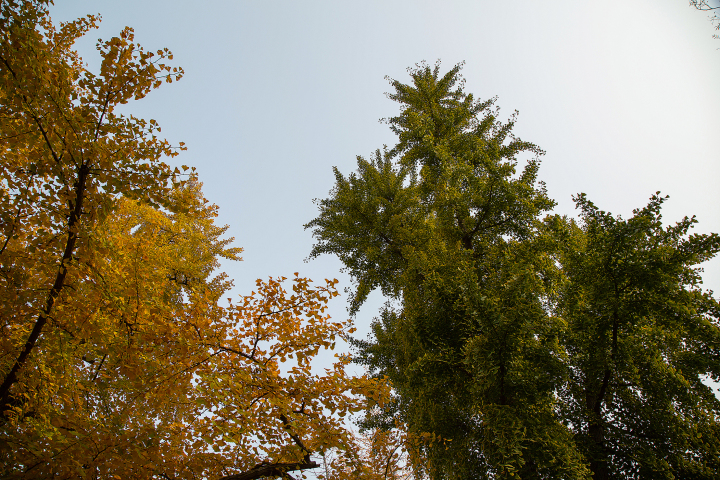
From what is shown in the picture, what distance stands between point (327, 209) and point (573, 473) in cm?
634

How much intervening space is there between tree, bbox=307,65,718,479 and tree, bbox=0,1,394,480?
2085 mm

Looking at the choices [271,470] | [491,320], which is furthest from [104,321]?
[491,320]

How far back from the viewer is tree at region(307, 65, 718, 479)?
4188 mm

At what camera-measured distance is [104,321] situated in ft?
10.2

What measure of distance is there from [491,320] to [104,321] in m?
3.83

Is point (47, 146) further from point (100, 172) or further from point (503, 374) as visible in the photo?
point (503, 374)

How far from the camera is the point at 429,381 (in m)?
5.01

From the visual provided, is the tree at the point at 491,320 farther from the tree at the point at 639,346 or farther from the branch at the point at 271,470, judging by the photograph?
the branch at the point at 271,470

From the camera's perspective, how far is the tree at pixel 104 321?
6.70 feet

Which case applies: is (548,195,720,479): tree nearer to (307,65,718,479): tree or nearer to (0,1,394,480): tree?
(307,65,718,479): tree

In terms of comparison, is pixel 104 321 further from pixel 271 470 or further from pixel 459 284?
pixel 459 284

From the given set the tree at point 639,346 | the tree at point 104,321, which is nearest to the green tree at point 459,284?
the tree at point 639,346

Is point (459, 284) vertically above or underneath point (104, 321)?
above

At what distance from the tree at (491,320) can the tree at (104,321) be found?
2085 millimetres
